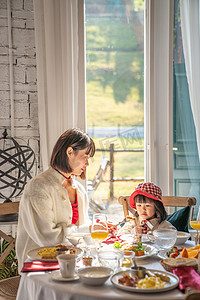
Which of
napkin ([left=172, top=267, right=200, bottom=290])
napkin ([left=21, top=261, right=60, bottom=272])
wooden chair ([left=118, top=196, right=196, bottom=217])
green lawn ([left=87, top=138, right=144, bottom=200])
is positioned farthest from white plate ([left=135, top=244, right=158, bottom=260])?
green lawn ([left=87, top=138, right=144, bottom=200])

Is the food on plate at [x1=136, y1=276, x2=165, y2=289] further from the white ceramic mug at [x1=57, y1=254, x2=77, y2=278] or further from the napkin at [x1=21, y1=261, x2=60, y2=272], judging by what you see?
the napkin at [x1=21, y1=261, x2=60, y2=272]

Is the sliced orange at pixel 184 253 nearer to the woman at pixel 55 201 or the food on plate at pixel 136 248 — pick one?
the food on plate at pixel 136 248

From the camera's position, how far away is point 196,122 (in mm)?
3395

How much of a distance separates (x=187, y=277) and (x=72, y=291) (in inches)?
16.4

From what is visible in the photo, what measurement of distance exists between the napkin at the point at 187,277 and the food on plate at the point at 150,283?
7 centimetres

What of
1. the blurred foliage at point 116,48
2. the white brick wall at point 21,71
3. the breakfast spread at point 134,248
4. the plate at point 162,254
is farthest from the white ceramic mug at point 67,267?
the blurred foliage at point 116,48

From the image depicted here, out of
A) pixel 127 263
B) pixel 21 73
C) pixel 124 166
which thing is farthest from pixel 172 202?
pixel 21 73

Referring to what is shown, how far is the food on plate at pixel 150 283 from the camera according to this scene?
1.48m

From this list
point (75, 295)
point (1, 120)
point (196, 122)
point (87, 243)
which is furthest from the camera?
point (196, 122)

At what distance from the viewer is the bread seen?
5.45ft

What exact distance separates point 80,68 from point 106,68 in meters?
0.25

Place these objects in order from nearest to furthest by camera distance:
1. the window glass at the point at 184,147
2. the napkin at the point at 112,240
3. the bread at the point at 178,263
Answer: the bread at the point at 178,263, the napkin at the point at 112,240, the window glass at the point at 184,147

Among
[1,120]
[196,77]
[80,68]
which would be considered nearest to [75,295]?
[1,120]

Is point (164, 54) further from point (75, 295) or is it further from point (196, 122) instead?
point (75, 295)
